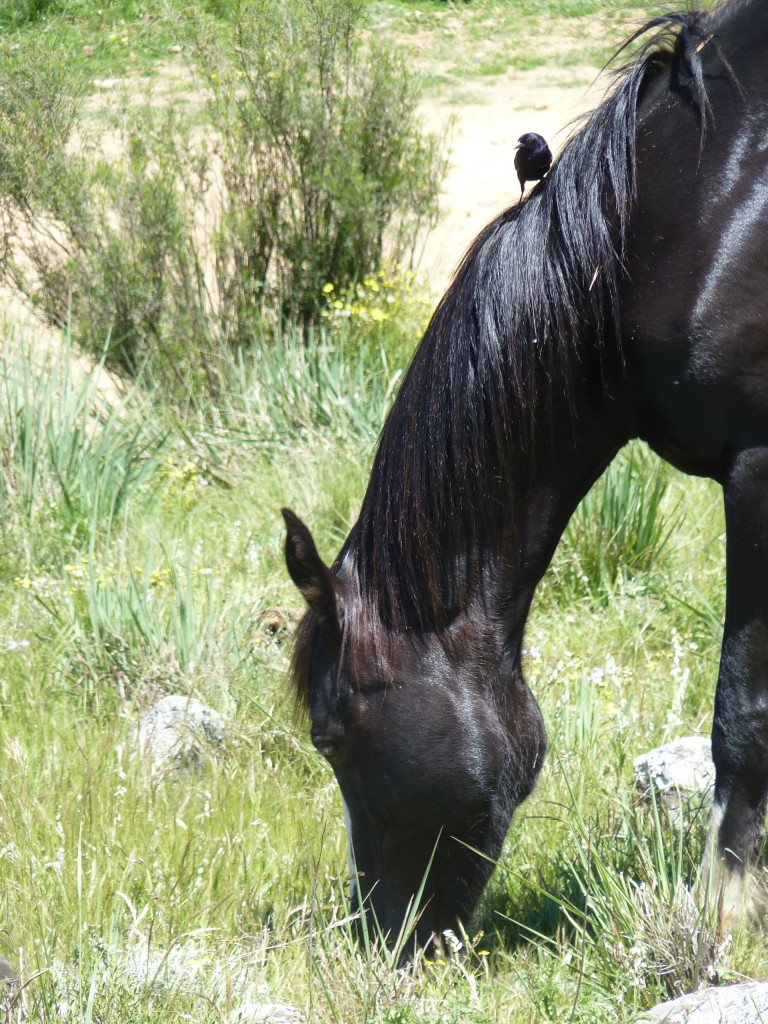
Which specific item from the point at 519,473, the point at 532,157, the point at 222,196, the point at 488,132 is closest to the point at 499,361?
the point at 519,473

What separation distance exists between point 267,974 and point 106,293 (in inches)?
181

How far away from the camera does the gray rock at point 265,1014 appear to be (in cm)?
216

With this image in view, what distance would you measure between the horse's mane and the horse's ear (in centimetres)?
7

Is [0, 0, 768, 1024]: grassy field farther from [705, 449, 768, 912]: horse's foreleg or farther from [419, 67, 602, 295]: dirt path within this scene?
[419, 67, 602, 295]: dirt path

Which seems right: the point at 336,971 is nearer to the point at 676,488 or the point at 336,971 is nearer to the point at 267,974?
the point at 267,974

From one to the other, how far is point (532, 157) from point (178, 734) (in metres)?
2.03

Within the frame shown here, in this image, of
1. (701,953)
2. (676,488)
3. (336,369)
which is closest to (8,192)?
(336,369)

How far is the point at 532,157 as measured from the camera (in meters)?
2.59

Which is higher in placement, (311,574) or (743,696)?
(311,574)

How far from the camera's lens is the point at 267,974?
99.0 inches

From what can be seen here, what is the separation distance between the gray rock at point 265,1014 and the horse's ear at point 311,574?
78 centimetres

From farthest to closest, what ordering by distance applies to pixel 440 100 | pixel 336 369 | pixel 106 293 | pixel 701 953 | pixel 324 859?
pixel 440 100
pixel 106 293
pixel 336 369
pixel 324 859
pixel 701 953

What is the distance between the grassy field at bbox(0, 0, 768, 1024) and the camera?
2322 mm

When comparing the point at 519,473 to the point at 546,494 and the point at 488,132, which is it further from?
the point at 488,132
